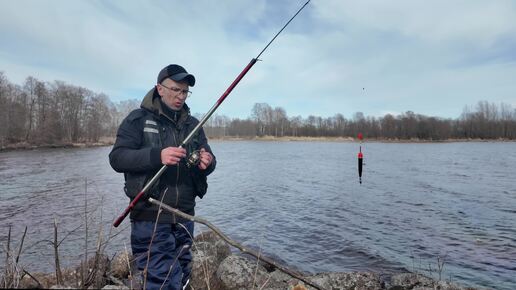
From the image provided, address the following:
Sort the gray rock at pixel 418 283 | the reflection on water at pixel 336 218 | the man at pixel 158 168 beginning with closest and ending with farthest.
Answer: the man at pixel 158 168 < the gray rock at pixel 418 283 < the reflection on water at pixel 336 218

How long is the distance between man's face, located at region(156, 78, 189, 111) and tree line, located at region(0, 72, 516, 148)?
55.1 metres

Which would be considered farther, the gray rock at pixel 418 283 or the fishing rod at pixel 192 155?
the gray rock at pixel 418 283

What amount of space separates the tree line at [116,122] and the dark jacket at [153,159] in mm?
55017

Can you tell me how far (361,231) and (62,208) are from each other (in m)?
10.7

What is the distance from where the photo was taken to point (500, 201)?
1409 cm

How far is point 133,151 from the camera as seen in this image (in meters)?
3.08

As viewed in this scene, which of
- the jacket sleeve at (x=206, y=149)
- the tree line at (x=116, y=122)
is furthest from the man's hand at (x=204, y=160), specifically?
the tree line at (x=116, y=122)

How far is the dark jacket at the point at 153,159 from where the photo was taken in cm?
307

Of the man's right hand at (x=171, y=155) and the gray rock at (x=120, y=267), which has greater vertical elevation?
the man's right hand at (x=171, y=155)

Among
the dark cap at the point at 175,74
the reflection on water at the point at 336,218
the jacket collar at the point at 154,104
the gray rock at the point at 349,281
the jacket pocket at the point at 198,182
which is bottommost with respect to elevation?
the reflection on water at the point at 336,218

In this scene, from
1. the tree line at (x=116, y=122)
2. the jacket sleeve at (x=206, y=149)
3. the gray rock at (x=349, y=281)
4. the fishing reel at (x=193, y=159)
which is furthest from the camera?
the tree line at (x=116, y=122)

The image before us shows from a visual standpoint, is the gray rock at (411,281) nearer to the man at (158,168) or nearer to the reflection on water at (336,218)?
the reflection on water at (336,218)

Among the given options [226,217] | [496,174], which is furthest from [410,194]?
[496,174]

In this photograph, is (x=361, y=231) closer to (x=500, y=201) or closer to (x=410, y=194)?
(x=410, y=194)
